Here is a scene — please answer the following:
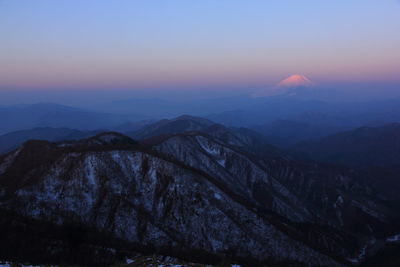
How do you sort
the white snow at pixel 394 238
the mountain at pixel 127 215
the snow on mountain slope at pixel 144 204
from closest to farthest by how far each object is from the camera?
the mountain at pixel 127 215 < the snow on mountain slope at pixel 144 204 < the white snow at pixel 394 238

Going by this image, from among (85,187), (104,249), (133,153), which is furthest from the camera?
(133,153)

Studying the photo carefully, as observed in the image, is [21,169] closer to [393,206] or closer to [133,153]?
[133,153]

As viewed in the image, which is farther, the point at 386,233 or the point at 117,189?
the point at 386,233

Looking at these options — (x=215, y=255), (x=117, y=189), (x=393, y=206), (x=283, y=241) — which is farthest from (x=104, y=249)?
(x=393, y=206)

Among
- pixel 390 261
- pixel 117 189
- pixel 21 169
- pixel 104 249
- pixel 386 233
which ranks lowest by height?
pixel 386 233

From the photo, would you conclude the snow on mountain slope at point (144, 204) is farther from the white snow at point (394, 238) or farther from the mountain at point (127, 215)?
the white snow at point (394, 238)

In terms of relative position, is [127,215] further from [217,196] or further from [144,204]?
[217,196]

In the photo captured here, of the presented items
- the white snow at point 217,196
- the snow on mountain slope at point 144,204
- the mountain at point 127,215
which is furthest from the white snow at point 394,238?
the white snow at point 217,196

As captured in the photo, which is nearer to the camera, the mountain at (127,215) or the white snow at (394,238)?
the mountain at (127,215)

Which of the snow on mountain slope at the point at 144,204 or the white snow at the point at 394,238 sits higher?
the snow on mountain slope at the point at 144,204

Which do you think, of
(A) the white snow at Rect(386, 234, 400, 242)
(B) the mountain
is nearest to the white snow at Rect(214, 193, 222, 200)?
(B) the mountain

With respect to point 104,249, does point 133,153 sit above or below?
above
